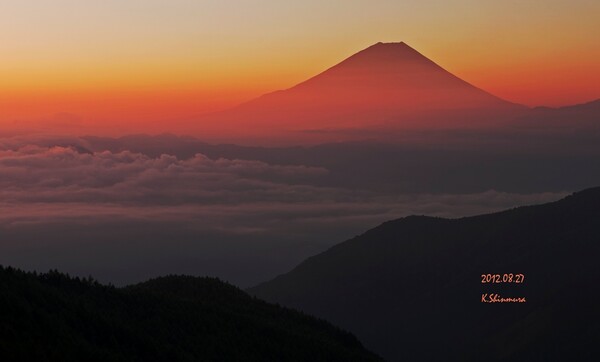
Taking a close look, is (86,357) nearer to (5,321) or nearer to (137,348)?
(5,321)

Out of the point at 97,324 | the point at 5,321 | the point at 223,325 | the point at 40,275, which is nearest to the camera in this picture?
the point at 5,321

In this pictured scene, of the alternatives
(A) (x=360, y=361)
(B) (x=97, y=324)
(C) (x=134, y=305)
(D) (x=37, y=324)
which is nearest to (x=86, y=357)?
(D) (x=37, y=324)

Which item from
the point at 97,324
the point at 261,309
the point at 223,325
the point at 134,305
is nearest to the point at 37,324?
the point at 97,324

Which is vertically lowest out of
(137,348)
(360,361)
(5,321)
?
(360,361)

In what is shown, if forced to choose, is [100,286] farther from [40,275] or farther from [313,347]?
[313,347]

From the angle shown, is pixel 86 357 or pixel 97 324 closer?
pixel 86 357

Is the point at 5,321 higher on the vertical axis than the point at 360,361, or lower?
higher

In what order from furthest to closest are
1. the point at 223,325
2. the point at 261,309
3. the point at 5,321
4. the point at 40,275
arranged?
the point at 261,309
the point at 223,325
the point at 40,275
the point at 5,321
